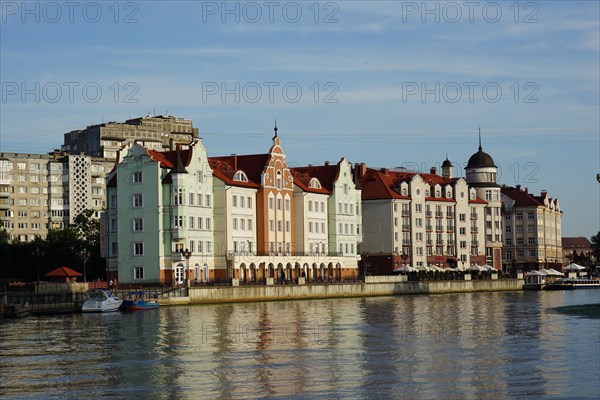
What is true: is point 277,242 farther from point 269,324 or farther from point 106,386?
point 106,386

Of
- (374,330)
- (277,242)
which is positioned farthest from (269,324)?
(277,242)

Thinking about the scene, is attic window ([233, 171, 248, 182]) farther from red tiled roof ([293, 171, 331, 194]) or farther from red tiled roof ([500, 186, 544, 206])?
red tiled roof ([500, 186, 544, 206])

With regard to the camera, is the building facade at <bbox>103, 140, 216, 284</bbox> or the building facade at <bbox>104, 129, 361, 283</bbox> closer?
the building facade at <bbox>103, 140, 216, 284</bbox>

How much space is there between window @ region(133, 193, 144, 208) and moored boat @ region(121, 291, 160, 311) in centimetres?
1747

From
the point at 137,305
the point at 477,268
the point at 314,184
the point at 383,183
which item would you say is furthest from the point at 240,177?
the point at 477,268

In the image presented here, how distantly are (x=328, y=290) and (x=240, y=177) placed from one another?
1627 centimetres

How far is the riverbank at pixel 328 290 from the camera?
337ft

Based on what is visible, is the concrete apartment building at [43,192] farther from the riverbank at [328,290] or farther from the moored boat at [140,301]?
the moored boat at [140,301]

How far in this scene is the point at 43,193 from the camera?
589 feet

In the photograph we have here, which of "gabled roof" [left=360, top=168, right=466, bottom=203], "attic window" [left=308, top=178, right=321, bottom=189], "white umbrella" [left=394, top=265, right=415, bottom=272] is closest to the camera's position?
"attic window" [left=308, top=178, right=321, bottom=189]

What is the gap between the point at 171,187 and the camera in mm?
113375

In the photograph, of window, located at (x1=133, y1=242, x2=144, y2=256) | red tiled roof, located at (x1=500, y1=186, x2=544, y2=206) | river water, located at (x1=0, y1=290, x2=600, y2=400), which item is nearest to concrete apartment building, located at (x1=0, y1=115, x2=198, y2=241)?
red tiled roof, located at (x1=500, y1=186, x2=544, y2=206)

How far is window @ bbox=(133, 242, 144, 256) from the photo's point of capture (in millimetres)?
113188

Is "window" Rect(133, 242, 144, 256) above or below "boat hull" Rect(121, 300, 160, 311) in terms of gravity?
above
